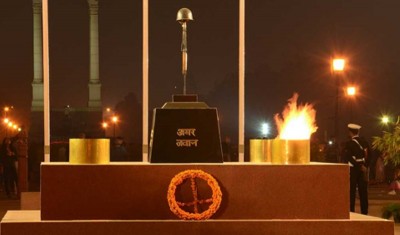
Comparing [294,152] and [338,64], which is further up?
[338,64]

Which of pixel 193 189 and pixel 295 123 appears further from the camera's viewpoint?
pixel 295 123

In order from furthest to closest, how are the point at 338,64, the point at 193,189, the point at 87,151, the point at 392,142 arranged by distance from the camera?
the point at 338,64 < the point at 392,142 < the point at 87,151 < the point at 193,189

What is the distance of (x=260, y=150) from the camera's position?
10.3 meters

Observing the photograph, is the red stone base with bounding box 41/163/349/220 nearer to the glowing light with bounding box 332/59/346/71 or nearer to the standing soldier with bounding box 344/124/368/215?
the standing soldier with bounding box 344/124/368/215

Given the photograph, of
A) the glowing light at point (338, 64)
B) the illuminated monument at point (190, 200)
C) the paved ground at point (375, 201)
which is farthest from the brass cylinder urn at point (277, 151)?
the glowing light at point (338, 64)

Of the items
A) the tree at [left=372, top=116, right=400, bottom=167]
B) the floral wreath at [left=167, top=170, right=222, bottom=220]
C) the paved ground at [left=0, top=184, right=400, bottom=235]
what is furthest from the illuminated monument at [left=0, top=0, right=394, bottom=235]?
the tree at [left=372, top=116, right=400, bottom=167]

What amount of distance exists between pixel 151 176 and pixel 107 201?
49 cm

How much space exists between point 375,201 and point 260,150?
11.4 metres

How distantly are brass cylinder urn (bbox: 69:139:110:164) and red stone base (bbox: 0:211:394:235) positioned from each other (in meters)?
0.70

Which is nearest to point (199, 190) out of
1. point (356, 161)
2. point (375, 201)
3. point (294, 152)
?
point (294, 152)

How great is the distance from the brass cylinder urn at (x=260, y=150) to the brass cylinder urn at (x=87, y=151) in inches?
70.3

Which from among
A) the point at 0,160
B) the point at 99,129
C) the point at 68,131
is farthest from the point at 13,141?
the point at 68,131

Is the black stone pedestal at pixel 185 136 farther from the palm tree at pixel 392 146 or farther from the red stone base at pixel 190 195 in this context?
the palm tree at pixel 392 146

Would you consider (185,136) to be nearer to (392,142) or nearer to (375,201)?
(392,142)
